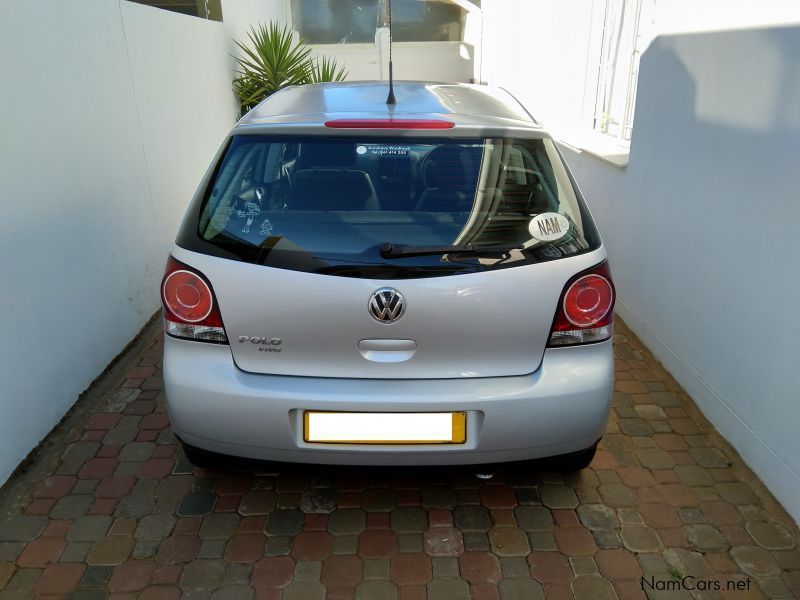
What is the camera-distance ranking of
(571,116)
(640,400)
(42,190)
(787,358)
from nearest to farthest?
(787,358) → (42,190) → (640,400) → (571,116)

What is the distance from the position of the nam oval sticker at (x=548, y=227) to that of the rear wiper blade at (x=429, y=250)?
164mm

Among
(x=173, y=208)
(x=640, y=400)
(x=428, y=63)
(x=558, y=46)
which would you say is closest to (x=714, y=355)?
(x=640, y=400)

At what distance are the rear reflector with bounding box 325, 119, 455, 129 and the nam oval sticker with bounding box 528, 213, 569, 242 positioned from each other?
49 cm

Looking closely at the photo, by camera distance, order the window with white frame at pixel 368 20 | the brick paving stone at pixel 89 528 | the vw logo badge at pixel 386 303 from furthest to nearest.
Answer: the window with white frame at pixel 368 20, the brick paving stone at pixel 89 528, the vw logo badge at pixel 386 303

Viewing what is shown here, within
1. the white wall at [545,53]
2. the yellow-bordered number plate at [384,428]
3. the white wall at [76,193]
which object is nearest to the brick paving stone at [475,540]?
the yellow-bordered number plate at [384,428]

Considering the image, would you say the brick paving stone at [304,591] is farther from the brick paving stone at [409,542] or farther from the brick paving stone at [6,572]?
the brick paving stone at [6,572]

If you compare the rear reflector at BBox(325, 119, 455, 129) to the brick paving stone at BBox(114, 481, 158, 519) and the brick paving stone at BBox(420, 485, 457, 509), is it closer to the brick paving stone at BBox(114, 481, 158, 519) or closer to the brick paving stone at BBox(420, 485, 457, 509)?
the brick paving stone at BBox(420, 485, 457, 509)

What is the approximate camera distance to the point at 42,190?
10.3 feet

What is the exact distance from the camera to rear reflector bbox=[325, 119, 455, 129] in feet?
7.96

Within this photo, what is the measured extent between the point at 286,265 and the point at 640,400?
7.58 ft

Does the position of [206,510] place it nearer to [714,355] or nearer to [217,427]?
[217,427]

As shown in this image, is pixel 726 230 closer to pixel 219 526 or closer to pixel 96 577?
pixel 219 526

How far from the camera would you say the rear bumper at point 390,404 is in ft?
7.41

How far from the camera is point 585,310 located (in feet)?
7.73
